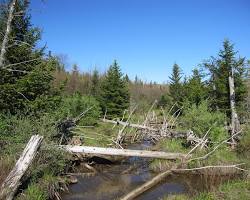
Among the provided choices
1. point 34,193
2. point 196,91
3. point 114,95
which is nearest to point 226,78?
point 196,91

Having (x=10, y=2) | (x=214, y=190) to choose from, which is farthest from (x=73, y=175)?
(x=10, y=2)

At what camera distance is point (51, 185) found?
1017 cm

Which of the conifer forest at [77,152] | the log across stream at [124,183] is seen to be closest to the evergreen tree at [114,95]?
the conifer forest at [77,152]

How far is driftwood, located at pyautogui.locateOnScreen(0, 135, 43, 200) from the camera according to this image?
27.1 ft

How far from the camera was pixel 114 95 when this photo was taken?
34.9 metres

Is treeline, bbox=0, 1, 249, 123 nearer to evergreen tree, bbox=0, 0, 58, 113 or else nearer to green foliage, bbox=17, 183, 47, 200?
evergreen tree, bbox=0, 0, 58, 113

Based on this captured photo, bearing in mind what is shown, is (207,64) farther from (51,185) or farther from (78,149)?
(51,185)

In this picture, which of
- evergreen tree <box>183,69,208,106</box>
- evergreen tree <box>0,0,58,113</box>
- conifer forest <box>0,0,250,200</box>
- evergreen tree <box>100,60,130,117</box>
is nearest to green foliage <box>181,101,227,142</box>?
conifer forest <box>0,0,250,200</box>

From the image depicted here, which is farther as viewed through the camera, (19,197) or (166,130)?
(166,130)

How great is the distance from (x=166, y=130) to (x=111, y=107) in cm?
1468

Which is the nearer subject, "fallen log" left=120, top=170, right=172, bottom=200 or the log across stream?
"fallen log" left=120, top=170, right=172, bottom=200

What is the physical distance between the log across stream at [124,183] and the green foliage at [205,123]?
10.9 ft

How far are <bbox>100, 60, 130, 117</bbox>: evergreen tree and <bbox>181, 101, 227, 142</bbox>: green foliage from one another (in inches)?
680

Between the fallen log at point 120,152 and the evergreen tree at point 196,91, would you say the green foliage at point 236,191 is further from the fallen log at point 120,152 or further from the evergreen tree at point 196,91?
the evergreen tree at point 196,91
